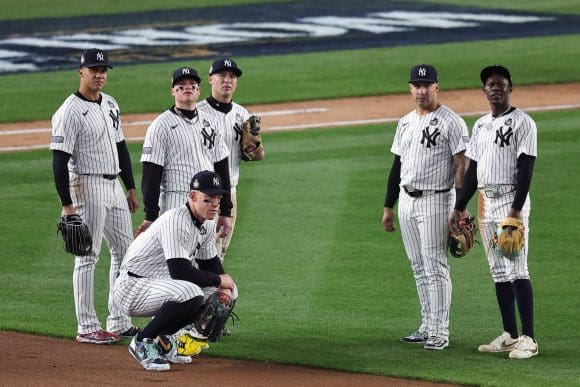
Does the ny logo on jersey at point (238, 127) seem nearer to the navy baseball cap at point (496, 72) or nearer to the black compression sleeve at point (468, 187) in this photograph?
the black compression sleeve at point (468, 187)


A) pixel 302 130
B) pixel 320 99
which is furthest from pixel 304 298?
pixel 320 99

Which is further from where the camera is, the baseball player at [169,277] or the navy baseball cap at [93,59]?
the navy baseball cap at [93,59]

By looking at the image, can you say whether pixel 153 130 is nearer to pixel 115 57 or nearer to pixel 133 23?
pixel 115 57

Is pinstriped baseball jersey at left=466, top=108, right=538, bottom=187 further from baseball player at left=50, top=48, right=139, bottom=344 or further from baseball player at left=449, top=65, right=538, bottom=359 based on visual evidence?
baseball player at left=50, top=48, right=139, bottom=344

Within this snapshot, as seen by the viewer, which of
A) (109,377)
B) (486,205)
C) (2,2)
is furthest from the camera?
(2,2)

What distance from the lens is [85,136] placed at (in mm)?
9086

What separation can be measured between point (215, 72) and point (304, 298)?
6.70 feet

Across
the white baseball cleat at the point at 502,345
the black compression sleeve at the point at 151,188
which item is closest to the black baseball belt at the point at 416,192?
the white baseball cleat at the point at 502,345

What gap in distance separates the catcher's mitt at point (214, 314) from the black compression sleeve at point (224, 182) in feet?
3.63

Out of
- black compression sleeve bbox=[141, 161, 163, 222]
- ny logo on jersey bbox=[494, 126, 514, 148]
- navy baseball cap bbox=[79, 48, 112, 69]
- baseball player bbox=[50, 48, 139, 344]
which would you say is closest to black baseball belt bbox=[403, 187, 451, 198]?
ny logo on jersey bbox=[494, 126, 514, 148]

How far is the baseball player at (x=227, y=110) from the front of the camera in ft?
31.3

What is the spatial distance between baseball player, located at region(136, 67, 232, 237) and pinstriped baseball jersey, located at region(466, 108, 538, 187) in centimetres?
186

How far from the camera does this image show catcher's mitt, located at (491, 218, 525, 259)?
27.7 ft

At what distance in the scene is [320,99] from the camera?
2020 cm
